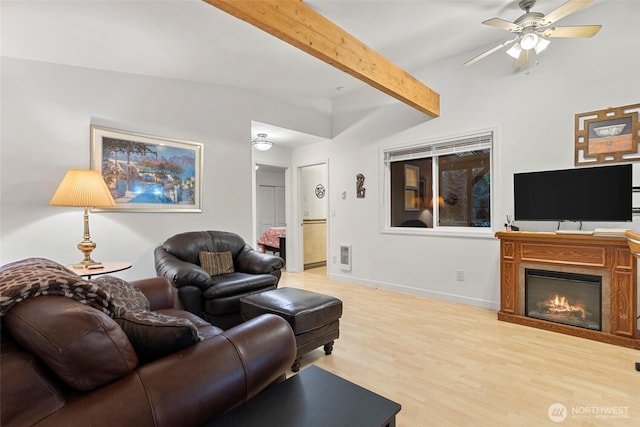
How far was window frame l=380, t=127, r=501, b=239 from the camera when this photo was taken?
3586mm

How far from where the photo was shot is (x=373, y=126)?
4727mm

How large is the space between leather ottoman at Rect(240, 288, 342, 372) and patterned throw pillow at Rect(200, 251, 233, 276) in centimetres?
97

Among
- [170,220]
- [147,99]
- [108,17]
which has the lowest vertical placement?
[170,220]

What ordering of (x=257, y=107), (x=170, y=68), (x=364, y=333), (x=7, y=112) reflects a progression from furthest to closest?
(x=257, y=107) < (x=170, y=68) < (x=364, y=333) < (x=7, y=112)

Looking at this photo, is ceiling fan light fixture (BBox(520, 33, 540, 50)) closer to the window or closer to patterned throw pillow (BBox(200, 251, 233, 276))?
the window

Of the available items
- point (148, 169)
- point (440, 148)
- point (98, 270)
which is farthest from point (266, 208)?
point (98, 270)

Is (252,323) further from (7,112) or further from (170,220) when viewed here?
(7,112)

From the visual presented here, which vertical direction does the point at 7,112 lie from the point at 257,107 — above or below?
below

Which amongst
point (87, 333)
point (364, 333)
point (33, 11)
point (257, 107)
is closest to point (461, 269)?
point (364, 333)

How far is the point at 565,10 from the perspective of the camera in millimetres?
2215

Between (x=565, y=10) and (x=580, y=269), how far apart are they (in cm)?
214

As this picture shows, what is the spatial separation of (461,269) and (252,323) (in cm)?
323

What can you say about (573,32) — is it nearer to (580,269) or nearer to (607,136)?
(607,136)

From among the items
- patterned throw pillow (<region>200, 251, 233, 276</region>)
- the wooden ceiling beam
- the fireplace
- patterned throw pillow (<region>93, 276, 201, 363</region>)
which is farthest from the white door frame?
patterned throw pillow (<region>93, 276, 201, 363</region>)
